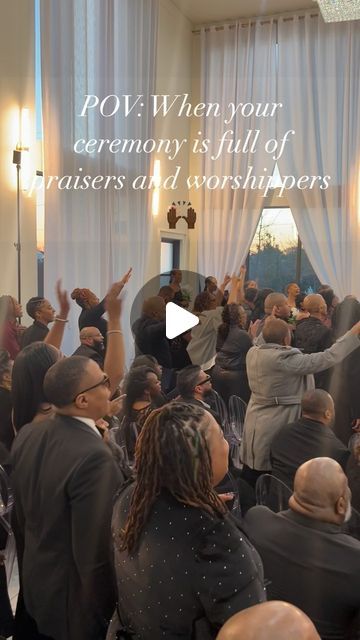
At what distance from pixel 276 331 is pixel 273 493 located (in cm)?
84

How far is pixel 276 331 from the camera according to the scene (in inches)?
101

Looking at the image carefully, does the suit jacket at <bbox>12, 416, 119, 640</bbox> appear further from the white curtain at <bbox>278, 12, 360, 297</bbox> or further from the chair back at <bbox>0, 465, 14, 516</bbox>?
the white curtain at <bbox>278, 12, 360, 297</bbox>

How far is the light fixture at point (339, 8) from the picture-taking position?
433 centimetres

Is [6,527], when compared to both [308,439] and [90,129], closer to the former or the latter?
[308,439]

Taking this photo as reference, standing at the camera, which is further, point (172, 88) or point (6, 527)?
point (172, 88)

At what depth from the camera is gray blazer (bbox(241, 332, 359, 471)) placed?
2518 millimetres

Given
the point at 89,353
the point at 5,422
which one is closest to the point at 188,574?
the point at 5,422

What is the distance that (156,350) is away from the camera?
308 centimetres

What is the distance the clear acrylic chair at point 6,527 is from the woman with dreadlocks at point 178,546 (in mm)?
865

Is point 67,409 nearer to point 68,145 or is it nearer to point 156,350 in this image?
point 156,350

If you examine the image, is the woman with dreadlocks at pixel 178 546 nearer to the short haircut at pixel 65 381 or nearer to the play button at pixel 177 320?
the short haircut at pixel 65 381

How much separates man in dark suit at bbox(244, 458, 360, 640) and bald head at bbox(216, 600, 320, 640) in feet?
2.24

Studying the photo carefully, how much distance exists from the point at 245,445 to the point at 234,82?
15.9 feet

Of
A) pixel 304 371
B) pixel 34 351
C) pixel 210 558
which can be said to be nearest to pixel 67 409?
pixel 34 351
